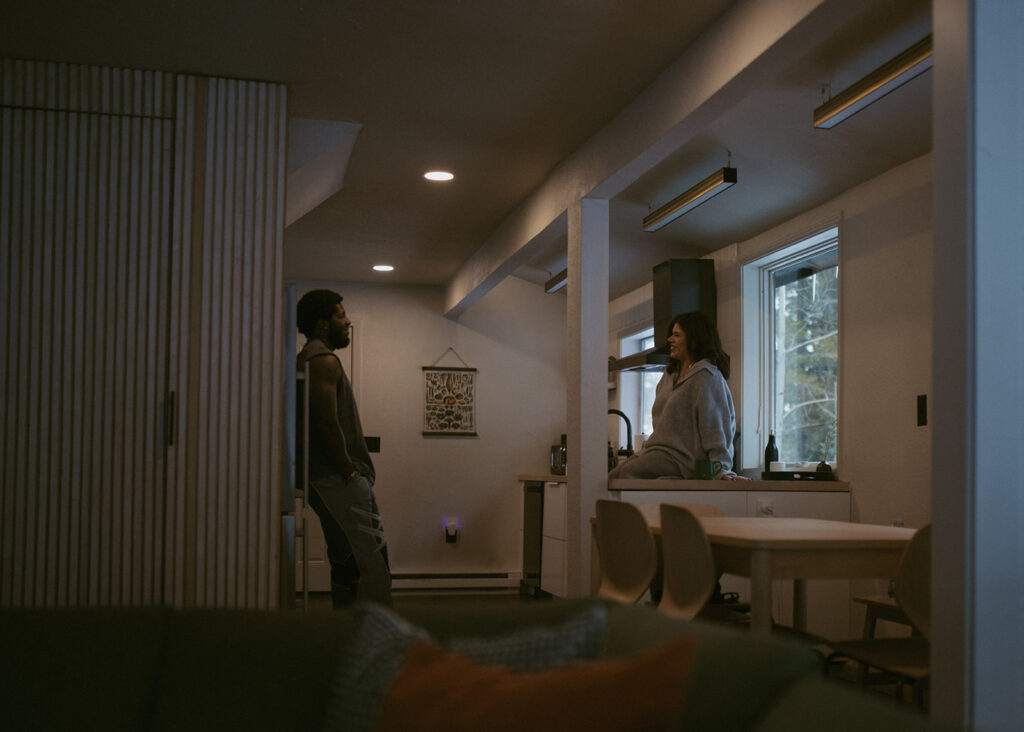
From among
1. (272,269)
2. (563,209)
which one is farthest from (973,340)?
(563,209)

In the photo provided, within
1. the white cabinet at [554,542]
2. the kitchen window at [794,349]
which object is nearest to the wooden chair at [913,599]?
the kitchen window at [794,349]

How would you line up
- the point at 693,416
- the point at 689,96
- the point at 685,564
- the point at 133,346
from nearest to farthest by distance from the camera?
the point at 685,564 < the point at 689,96 < the point at 133,346 < the point at 693,416

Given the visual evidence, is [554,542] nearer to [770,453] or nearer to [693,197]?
[770,453]

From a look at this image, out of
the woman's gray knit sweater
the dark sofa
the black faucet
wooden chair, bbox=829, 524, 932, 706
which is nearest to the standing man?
the woman's gray knit sweater

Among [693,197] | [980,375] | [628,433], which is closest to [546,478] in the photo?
[628,433]

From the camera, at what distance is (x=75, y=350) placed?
3836 mm

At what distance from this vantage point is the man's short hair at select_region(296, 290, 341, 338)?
4371mm

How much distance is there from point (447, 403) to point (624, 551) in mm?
5040

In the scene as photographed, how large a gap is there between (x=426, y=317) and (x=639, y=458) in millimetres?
4033

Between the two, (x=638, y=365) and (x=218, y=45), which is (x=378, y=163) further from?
(x=638, y=365)

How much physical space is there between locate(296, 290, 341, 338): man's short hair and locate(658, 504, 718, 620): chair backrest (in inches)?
73.3

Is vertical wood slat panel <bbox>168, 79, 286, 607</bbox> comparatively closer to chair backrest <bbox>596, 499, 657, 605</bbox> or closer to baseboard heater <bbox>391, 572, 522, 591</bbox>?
chair backrest <bbox>596, 499, 657, 605</bbox>

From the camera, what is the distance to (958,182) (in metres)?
2.31

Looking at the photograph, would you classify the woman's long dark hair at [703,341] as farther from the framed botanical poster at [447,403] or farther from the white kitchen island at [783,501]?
the framed botanical poster at [447,403]
